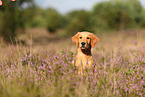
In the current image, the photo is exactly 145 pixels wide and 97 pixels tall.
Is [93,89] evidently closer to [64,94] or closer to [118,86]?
[118,86]

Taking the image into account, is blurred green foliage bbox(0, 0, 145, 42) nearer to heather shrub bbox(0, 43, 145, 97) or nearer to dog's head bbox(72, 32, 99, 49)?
heather shrub bbox(0, 43, 145, 97)

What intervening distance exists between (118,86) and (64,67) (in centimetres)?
118

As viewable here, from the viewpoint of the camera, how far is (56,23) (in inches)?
Answer: 1737

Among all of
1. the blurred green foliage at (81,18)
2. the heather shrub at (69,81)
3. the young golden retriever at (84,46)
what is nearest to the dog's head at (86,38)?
the young golden retriever at (84,46)

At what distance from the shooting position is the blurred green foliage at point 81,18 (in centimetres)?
1322

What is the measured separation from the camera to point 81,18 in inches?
1089

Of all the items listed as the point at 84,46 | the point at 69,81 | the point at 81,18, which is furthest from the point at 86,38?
the point at 81,18

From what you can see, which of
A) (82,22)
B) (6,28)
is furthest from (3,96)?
(82,22)

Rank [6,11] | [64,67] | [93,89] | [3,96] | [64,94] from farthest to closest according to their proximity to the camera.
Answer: [6,11], [64,67], [93,89], [64,94], [3,96]

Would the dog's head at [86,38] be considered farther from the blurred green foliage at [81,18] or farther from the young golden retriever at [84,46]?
the blurred green foliage at [81,18]

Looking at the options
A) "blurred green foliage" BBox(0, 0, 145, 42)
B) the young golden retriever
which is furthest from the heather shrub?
"blurred green foliage" BBox(0, 0, 145, 42)

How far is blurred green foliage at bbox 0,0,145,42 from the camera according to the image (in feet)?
43.4

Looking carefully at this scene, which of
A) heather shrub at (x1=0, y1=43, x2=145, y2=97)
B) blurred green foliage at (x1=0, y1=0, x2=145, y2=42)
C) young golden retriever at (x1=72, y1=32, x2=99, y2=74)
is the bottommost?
heather shrub at (x1=0, y1=43, x2=145, y2=97)

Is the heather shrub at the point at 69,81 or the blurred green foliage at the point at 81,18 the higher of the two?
the blurred green foliage at the point at 81,18
